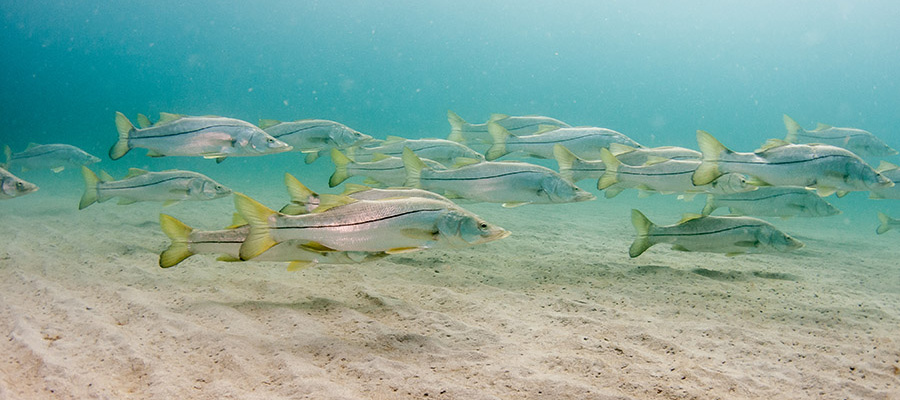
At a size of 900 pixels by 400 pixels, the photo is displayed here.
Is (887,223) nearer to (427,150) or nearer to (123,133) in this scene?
(427,150)

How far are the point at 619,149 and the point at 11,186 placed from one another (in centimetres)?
795

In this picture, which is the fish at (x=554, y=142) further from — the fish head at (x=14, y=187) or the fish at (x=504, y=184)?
the fish head at (x=14, y=187)

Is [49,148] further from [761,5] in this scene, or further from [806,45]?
[806,45]

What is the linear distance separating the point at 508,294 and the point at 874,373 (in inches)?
119

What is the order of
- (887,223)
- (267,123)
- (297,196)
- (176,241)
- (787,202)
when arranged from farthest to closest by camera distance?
1. (887,223)
2. (267,123)
3. (787,202)
4. (176,241)
5. (297,196)

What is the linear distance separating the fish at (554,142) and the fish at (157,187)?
14.2 feet

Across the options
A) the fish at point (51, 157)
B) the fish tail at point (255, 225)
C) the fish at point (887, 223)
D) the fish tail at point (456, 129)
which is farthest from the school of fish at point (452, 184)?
the fish at point (51, 157)

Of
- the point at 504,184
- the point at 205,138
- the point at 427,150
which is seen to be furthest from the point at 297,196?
the point at 427,150

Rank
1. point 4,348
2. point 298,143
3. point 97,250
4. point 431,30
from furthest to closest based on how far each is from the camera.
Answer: point 431,30 → point 298,143 → point 97,250 → point 4,348

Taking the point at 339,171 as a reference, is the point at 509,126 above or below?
above

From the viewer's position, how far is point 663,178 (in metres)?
5.28

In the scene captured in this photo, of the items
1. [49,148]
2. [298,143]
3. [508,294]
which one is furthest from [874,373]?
[49,148]

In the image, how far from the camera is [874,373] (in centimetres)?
309

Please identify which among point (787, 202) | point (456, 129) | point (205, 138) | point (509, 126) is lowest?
point (787, 202)
